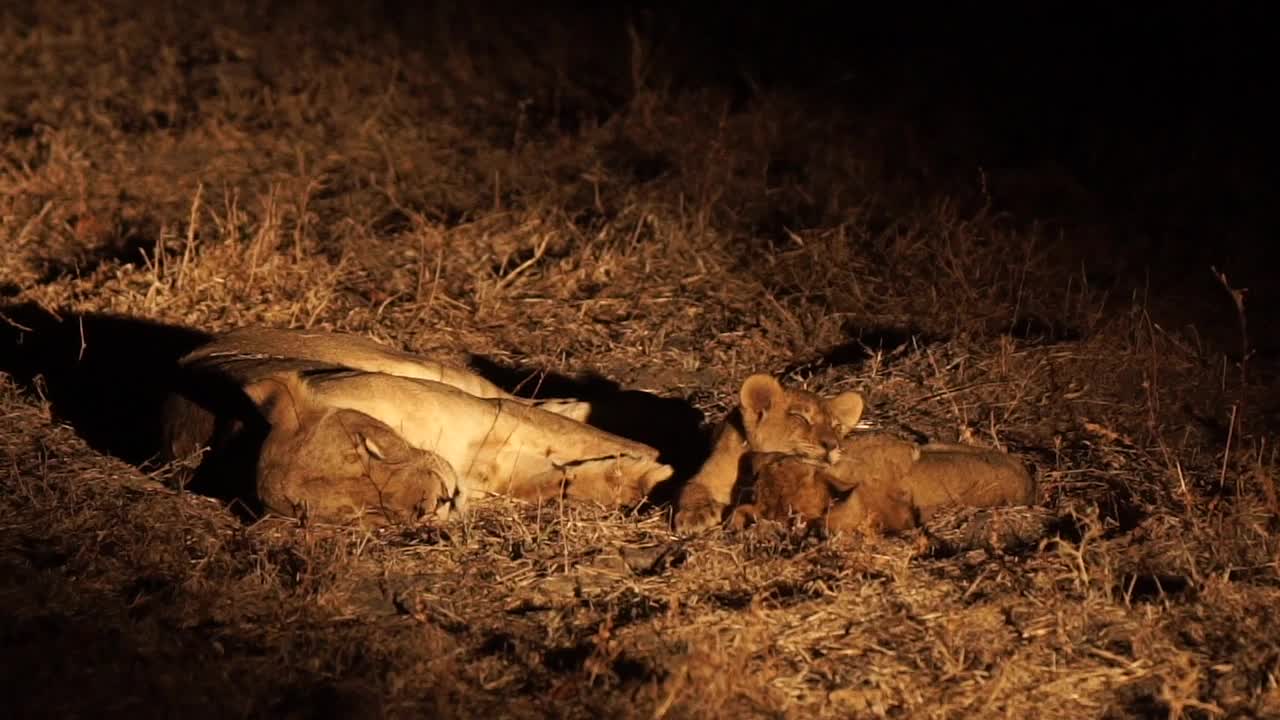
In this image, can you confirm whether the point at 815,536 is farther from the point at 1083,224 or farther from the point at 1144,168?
the point at 1144,168

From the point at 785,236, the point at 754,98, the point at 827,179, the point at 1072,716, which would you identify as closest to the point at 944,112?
the point at 754,98

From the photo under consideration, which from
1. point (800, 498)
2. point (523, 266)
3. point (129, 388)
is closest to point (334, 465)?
point (800, 498)

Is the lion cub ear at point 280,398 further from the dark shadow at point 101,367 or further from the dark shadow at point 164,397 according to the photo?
the dark shadow at point 101,367

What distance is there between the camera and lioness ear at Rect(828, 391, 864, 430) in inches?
196

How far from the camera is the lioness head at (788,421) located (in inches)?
192

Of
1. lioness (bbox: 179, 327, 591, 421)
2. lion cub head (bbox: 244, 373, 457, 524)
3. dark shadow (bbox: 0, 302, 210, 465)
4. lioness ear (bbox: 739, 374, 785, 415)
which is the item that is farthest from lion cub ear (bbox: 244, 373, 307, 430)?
lioness ear (bbox: 739, 374, 785, 415)

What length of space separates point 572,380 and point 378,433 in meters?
1.66

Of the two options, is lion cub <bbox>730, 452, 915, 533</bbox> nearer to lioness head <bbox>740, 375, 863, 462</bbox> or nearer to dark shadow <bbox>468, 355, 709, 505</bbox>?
lioness head <bbox>740, 375, 863, 462</bbox>

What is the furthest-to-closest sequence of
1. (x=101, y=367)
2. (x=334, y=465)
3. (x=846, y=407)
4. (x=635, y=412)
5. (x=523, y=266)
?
(x=523, y=266) < (x=101, y=367) < (x=635, y=412) < (x=846, y=407) < (x=334, y=465)

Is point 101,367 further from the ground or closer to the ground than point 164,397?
closer to the ground

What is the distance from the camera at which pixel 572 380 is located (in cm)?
647

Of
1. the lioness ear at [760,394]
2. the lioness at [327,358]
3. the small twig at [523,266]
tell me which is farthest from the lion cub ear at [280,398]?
the small twig at [523,266]

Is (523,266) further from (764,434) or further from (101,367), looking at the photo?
(764,434)

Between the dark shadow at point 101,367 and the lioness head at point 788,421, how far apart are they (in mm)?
1916
